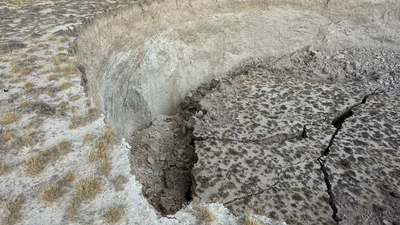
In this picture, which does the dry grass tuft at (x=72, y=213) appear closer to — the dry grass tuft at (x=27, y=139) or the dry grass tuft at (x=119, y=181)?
the dry grass tuft at (x=119, y=181)

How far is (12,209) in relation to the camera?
1.92 meters

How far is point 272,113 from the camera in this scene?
429 cm

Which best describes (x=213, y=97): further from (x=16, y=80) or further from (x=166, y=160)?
(x=16, y=80)

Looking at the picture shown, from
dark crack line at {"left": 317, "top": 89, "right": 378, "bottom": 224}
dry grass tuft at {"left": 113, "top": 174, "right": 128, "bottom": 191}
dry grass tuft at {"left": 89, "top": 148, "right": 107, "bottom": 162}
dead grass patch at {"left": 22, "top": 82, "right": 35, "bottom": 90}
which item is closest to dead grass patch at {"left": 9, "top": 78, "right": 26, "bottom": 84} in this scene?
dead grass patch at {"left": 22, "top": 82, "right": 35, "bottom": 90}

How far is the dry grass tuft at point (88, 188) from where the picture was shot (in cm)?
204

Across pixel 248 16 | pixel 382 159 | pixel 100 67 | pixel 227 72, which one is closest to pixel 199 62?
pixel 227 72

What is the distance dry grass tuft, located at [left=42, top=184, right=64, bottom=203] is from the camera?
1999 millimetres

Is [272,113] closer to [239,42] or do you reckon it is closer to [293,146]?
[293,146]

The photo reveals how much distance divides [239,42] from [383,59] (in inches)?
129

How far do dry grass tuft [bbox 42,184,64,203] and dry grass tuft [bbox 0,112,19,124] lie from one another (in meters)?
1.09

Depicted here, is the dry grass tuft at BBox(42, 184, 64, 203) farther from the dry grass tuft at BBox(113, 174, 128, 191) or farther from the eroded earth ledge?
the eroded earth ledge

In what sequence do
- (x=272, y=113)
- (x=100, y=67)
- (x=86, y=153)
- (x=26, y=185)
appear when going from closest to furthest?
(x=26, y=185), (x=86, y=153), (x=272, y=113), (x=100, y=67)

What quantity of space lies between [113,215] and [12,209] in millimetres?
684

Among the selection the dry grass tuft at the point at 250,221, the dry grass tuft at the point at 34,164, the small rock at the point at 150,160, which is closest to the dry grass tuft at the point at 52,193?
the dry grass tuft at the point at 34,164
